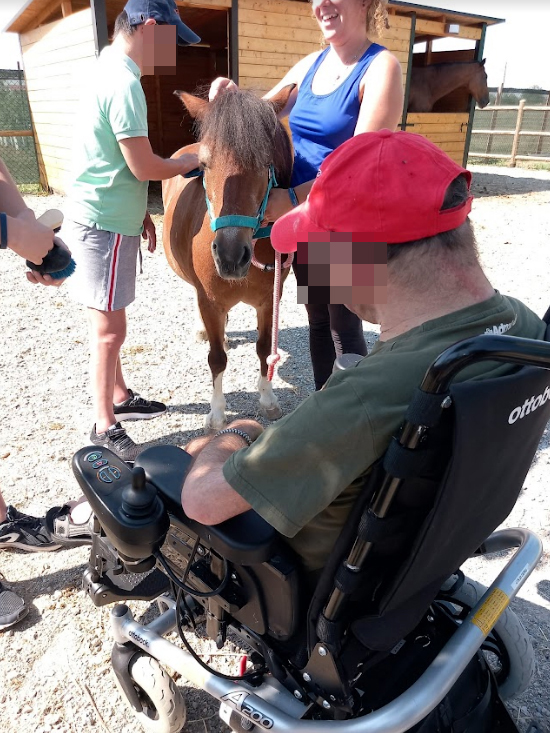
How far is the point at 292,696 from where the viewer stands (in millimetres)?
1315

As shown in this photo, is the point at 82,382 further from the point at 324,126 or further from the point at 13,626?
the point at 324,126

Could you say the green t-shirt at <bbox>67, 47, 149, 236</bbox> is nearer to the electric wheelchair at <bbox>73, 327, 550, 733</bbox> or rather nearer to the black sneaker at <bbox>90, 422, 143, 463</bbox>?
the black sneaker at <bbox>90, 422, 143, 463</bbox>

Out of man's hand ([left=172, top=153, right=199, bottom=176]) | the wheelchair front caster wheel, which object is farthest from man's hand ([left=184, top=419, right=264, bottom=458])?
man's hand ([left=172, top=153, right=199, bottom=176])

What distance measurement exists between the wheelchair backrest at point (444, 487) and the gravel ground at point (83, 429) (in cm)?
97

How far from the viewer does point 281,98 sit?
2730mm

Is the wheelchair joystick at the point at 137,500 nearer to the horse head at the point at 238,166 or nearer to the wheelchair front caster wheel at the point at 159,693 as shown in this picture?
the wheelchair front caster wheel at the point at 159,693

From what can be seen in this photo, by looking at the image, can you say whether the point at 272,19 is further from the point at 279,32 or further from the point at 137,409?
the point at 137,409

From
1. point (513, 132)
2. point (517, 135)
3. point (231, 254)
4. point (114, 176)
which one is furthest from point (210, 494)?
point (513, 132)

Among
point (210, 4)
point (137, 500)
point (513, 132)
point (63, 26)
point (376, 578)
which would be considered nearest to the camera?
point (376, 578)

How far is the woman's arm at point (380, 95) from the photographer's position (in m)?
2.17

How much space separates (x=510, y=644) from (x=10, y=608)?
5.76 feet

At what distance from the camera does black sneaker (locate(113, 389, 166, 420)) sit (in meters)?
3.42

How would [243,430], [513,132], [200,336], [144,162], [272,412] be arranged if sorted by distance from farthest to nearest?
[513,132] < [200,336] < [272,412] < [144,162] < [243,430]

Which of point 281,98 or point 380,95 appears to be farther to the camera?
point 281,98
